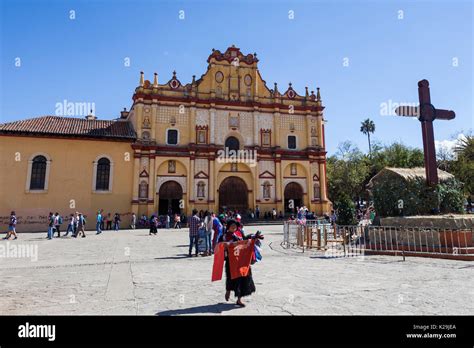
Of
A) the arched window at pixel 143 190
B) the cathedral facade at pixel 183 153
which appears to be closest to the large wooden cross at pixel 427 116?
the cathedral facade at pixel 183 153

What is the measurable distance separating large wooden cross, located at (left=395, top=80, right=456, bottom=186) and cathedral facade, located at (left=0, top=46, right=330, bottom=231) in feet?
64.3

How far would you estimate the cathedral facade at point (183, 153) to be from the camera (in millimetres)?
25578

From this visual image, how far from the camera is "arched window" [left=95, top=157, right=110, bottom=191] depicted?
1064 inches

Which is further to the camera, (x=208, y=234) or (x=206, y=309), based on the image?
(x=208, y=234)

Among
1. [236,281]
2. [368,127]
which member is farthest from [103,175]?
[368,127]

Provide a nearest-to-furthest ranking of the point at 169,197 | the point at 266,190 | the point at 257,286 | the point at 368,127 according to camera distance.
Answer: the point at 257,286
the point at 169,197
the point at 266,190
the point at 368,127

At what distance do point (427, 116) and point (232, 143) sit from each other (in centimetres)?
2135

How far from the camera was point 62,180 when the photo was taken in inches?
1021

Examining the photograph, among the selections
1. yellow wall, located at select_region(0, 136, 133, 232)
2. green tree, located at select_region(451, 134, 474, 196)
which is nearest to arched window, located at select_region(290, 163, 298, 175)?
green tree, located at select_region(451, 134, 474, 196)

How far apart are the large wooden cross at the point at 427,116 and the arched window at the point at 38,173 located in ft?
87.5

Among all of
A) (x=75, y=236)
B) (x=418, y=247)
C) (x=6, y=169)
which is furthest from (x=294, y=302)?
(x=6, y=169)

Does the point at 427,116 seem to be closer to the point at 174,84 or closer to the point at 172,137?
the point at 172,137

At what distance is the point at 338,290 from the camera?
561 centimetres
